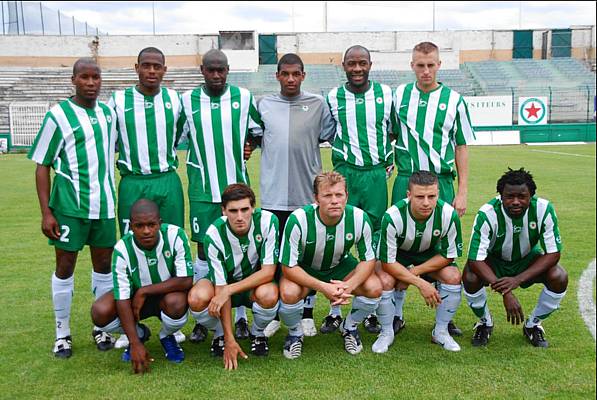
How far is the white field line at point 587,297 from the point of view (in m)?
4.14

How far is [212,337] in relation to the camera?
13.5ft

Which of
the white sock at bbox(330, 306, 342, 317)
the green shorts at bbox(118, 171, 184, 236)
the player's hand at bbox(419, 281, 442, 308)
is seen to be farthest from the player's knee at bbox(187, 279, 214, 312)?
the player's hand at bbox(419, 281, 442, 308)

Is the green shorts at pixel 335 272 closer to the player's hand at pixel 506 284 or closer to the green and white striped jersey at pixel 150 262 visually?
the green and white striped jersey at pixel 150 262

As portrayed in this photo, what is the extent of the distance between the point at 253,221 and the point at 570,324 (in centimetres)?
207

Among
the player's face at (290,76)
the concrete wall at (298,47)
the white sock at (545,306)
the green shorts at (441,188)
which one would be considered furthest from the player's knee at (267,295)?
the concrete wall at (298,47)

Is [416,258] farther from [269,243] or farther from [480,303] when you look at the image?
[269,243]

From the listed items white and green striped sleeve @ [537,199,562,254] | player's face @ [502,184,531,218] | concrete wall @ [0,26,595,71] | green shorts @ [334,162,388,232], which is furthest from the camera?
concrete wall @ [0,26,595,71]

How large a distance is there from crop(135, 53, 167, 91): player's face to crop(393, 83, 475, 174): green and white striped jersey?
1496mm

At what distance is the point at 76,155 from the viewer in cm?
372

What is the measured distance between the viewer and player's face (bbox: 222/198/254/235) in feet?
11.8

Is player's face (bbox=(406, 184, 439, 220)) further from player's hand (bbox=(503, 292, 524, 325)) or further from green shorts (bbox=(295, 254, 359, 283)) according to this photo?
player's hand (bbox=(503, 292, 524, 325))

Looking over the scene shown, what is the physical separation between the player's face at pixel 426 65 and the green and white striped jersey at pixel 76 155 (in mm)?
1878

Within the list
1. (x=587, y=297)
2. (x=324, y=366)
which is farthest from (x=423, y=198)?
(x=587, y=297)

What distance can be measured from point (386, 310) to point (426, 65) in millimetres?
1500
